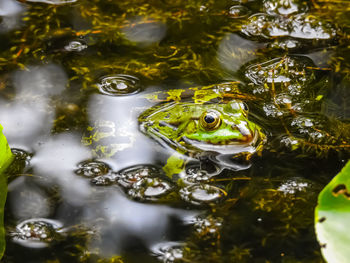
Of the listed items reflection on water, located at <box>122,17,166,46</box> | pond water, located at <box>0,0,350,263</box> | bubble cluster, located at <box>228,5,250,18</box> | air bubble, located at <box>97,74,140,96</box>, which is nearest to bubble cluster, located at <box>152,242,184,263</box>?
pond water, located at <box>0,0,350,263</box>

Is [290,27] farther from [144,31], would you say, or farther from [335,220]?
[335,220]

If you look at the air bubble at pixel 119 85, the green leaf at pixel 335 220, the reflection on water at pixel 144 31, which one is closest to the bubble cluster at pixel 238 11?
the reflection on water at pixel 144 31

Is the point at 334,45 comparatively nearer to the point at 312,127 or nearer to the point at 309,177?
the point at 312,127

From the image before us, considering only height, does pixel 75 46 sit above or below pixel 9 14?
below

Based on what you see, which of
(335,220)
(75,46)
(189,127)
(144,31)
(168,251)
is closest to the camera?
(335,220)

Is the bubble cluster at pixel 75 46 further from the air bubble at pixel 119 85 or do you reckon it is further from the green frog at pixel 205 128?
the green frog at pixel 205 128

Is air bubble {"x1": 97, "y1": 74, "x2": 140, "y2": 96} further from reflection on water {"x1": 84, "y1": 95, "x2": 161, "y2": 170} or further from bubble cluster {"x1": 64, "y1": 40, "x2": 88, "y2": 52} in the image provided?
bubble cluster {"x1": 64, "y1": 40, "x2": 88, "y2": 52}

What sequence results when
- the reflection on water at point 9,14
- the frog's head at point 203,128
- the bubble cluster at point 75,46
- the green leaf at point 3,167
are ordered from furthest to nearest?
the reflection on water at point 9,14 → the bubble cluster at point 75,46 → the frog's head at point 203,128 → the green leaf at point 3,167

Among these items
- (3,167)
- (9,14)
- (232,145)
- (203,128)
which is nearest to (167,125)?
(203,128)
